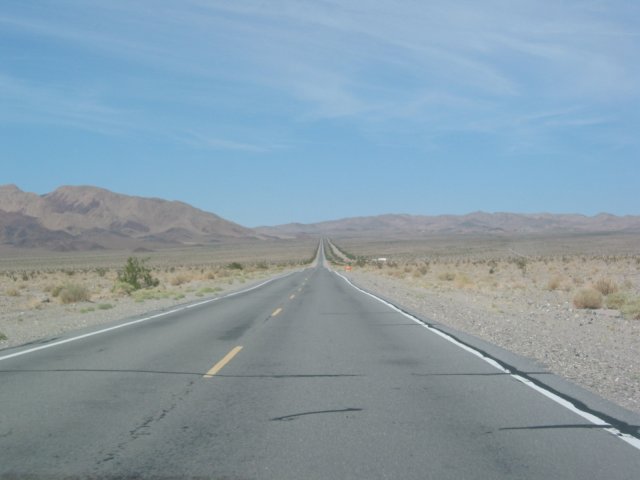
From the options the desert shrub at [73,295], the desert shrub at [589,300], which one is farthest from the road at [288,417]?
the desert shrub at [73,295]

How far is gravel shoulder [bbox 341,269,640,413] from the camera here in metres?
10.3

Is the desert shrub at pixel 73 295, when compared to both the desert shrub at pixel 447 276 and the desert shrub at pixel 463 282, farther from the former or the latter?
the desert shrub at pixel 447 276

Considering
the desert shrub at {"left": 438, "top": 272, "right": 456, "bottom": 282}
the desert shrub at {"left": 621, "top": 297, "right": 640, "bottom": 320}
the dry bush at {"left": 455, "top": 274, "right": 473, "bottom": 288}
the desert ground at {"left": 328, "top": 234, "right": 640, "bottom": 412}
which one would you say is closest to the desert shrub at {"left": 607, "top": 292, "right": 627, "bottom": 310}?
the desert ground at {"left": 328, "top": 234, "right": 640, "bottom": 412}

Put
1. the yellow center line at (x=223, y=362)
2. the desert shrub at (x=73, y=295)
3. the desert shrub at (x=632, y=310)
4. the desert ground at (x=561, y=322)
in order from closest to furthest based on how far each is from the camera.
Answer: the yellow center line at (x=223, y=362) < the desert ground at (x=561, y=322) < the desert shrub at (x=632, y=310) < the desert shrub at (x=73, y=295)

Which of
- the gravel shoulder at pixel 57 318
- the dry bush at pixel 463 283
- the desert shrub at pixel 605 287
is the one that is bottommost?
the gravel shoulder at pixel 57 318

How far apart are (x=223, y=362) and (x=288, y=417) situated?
13.6 feet

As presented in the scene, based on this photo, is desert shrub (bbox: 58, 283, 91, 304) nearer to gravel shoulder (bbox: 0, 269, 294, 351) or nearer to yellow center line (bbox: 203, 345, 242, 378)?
gravel shoulder (bbox: 0, 269, 294, 351)

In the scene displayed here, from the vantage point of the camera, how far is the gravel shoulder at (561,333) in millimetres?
10258

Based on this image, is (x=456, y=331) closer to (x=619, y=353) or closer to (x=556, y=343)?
(x=556, y=343)

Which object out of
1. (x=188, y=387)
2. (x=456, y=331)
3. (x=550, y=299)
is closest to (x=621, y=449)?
(x=188, y=387)

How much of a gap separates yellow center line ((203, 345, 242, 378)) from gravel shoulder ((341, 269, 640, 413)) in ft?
17.1

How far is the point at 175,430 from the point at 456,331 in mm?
10315

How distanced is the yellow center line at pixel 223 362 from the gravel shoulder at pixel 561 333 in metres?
5.21

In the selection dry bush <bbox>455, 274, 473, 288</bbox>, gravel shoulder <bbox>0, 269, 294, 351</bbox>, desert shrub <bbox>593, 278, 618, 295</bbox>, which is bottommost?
gravel shoulder <bbox>0, 269, 294, 351</bbox>
